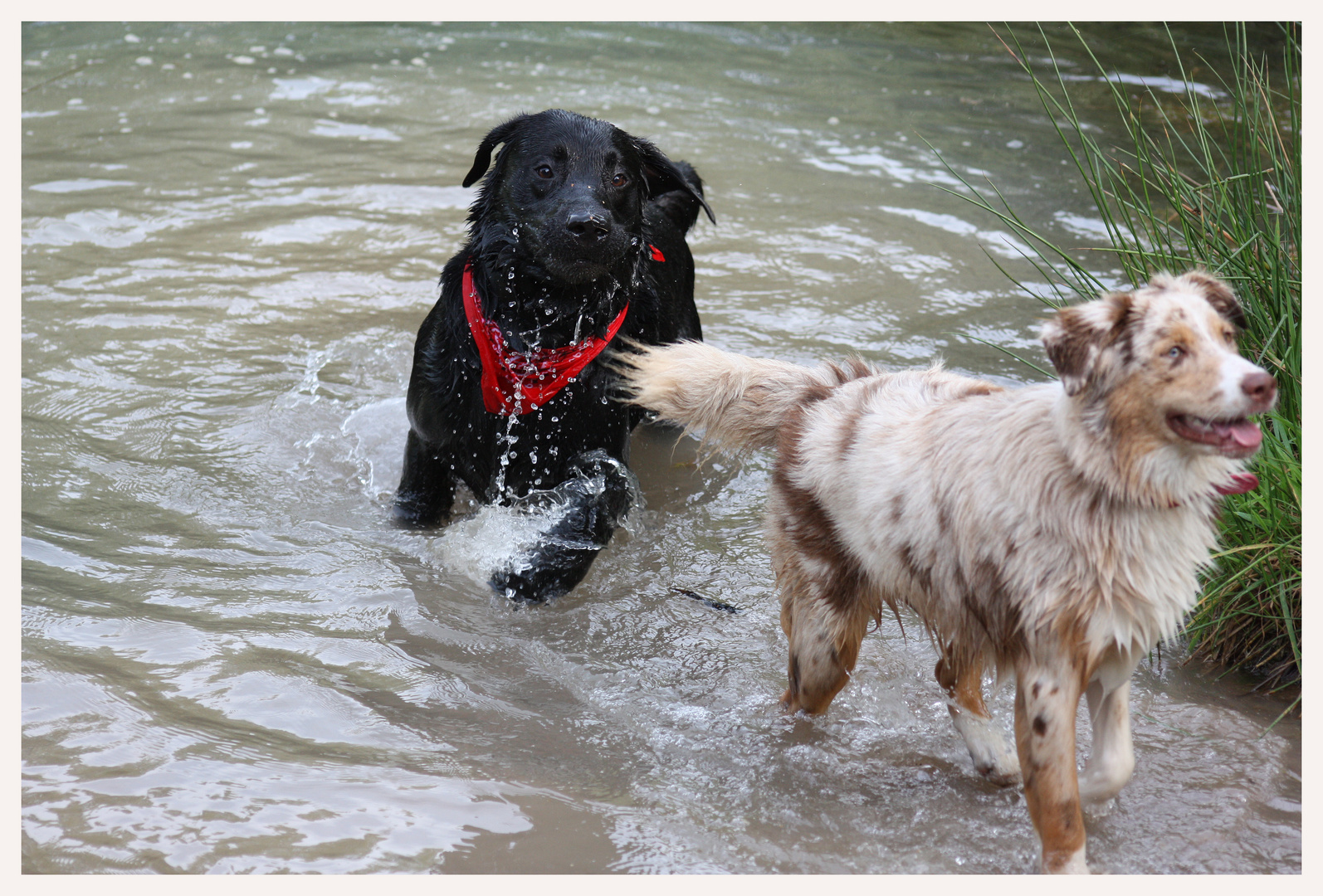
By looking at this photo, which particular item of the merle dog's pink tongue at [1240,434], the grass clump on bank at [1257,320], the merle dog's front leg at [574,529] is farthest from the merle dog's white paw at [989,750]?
the merle dog's front leg at [574,529]

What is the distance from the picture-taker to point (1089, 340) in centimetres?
268

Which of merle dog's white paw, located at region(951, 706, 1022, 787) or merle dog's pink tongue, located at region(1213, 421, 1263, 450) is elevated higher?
merle dog's pink tongue, located at region(1213, 421, 1263, 450)

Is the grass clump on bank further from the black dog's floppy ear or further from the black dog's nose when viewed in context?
the black dog's nose

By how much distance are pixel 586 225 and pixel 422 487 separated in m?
1.46

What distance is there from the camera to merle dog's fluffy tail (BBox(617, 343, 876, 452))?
3.65 m

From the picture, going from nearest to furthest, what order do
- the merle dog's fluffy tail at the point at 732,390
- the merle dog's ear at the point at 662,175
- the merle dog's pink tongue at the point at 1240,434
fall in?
the merle dog's pink tongue at the point at 1240,434
the merle dog's fluffy tail at the point at 732,390
the merle dog's ear at the point at 662,175

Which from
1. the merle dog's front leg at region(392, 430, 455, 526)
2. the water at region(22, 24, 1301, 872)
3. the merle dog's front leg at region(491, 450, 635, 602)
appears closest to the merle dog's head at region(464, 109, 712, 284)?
the merle dog's front leg at region(491, 450, 635, 602)

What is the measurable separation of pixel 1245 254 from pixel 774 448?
1.84 meters

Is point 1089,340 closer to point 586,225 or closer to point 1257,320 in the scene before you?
point 1257,320

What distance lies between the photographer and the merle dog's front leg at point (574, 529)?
450cm

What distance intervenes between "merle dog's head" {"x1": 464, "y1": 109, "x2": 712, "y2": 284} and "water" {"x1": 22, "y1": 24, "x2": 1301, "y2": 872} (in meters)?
1.13

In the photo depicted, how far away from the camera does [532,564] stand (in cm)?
450

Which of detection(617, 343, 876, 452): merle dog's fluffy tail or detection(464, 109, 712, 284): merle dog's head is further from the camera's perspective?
detection(464, 109, 712, 284): merle dog's head

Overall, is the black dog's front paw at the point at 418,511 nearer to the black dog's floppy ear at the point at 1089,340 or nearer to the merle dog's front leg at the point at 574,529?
the merle dog's front leg at the point at 574,529
